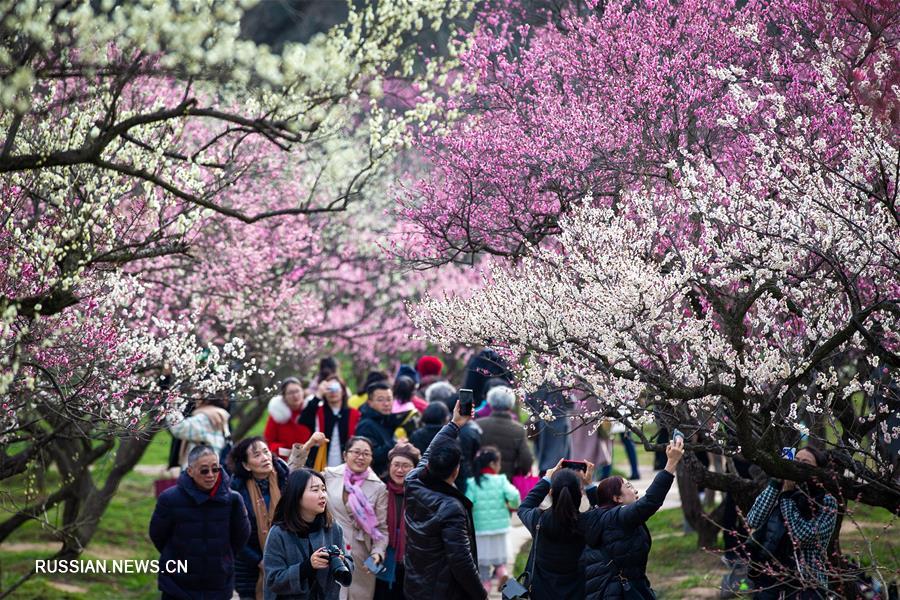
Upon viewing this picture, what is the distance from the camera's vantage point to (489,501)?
11375 millimetres

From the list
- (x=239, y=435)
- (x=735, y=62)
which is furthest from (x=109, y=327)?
(x=239, y=435)

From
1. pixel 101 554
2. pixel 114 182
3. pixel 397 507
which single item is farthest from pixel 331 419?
pixel 101 554

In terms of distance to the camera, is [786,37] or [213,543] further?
[786,37]

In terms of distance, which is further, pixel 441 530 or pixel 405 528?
pixel 405 528

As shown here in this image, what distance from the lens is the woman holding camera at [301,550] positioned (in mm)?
7152

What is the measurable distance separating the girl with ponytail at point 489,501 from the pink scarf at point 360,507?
80.3 inches

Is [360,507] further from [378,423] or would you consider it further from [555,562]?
[378,423]

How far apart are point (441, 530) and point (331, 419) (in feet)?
15.2

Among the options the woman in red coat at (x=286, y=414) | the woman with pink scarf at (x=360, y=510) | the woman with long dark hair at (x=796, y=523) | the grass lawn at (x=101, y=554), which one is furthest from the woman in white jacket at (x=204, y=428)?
the woman with long dark hair at (x=796, y=523)

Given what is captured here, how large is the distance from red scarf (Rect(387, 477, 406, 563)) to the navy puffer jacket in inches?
51.9

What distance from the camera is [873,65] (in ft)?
28.3

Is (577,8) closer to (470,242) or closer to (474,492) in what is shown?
(470,242)

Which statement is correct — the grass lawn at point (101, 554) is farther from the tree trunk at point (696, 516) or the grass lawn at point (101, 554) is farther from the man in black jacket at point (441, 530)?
the man in black jacket at point (441, 530)

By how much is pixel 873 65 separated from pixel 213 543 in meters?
5.76
